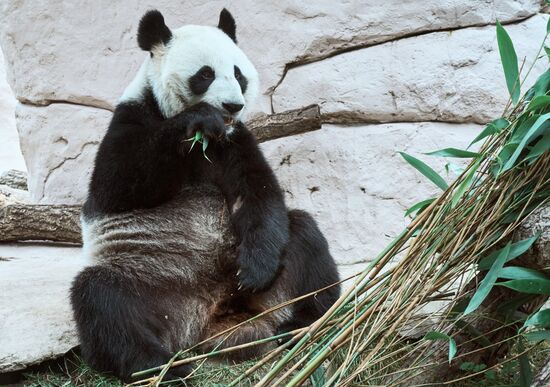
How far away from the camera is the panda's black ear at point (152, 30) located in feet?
14.1

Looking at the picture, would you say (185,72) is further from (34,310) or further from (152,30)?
(34,310)

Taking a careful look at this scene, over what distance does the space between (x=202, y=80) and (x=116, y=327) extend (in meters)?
A: 1.51

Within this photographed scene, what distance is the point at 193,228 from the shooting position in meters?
3.91

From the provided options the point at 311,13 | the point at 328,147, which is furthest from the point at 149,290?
the point at 311,13

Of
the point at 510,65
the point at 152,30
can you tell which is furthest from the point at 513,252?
the point at 152,30

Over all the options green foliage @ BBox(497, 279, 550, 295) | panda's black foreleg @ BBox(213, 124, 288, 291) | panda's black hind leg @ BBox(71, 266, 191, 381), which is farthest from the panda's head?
green foliage @ BBox(497, 279, 550, 295)

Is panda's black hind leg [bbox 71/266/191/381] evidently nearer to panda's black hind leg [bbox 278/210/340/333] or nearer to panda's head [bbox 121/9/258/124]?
panda's black hind leg [bbox 278/210/340/333]

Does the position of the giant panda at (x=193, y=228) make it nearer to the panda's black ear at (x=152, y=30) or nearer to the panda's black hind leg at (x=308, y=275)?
the panda's black hind leg at (x=308, y=275)

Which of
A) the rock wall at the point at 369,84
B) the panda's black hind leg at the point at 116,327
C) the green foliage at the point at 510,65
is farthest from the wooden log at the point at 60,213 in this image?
the green foliage at the point at 510,65

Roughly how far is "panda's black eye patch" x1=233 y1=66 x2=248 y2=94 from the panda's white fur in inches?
1.1

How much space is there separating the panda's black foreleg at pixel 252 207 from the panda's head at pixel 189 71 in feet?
0.60

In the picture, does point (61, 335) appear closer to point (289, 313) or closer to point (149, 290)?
point (149, 290)

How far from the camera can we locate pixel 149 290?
369 cm

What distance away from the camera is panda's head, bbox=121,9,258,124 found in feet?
13.2
